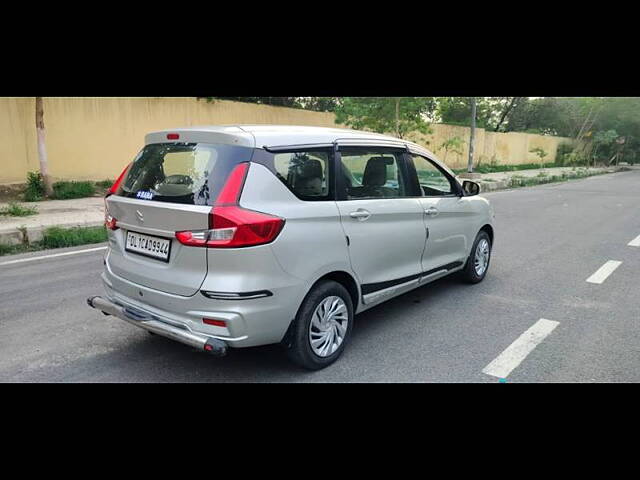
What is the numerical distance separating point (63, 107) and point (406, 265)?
10.8 m

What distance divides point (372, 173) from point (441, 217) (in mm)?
963

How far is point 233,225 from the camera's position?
2889 mm

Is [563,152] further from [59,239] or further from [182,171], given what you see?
[182,171]

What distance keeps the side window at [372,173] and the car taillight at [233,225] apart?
95cm

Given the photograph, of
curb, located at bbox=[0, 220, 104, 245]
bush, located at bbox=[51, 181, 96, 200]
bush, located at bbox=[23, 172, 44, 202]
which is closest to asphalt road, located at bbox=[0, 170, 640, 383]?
curb, located at bbox=[0, 220, 104, 245]

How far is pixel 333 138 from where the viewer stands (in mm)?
3717

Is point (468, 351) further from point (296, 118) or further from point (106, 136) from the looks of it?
point (296, 118)

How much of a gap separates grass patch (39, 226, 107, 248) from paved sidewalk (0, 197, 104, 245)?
188mm

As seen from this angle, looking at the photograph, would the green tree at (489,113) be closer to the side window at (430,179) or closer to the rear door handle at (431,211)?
the side window at (430,179)

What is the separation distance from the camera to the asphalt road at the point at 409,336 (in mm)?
3404

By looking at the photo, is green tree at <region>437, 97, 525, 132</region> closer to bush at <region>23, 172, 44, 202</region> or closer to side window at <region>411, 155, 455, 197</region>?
bush at <region>23, 172, 44, 202</region>

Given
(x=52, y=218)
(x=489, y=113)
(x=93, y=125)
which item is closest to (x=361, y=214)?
(x=52, y=218)

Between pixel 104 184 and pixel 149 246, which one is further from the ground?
pixel 149 246
